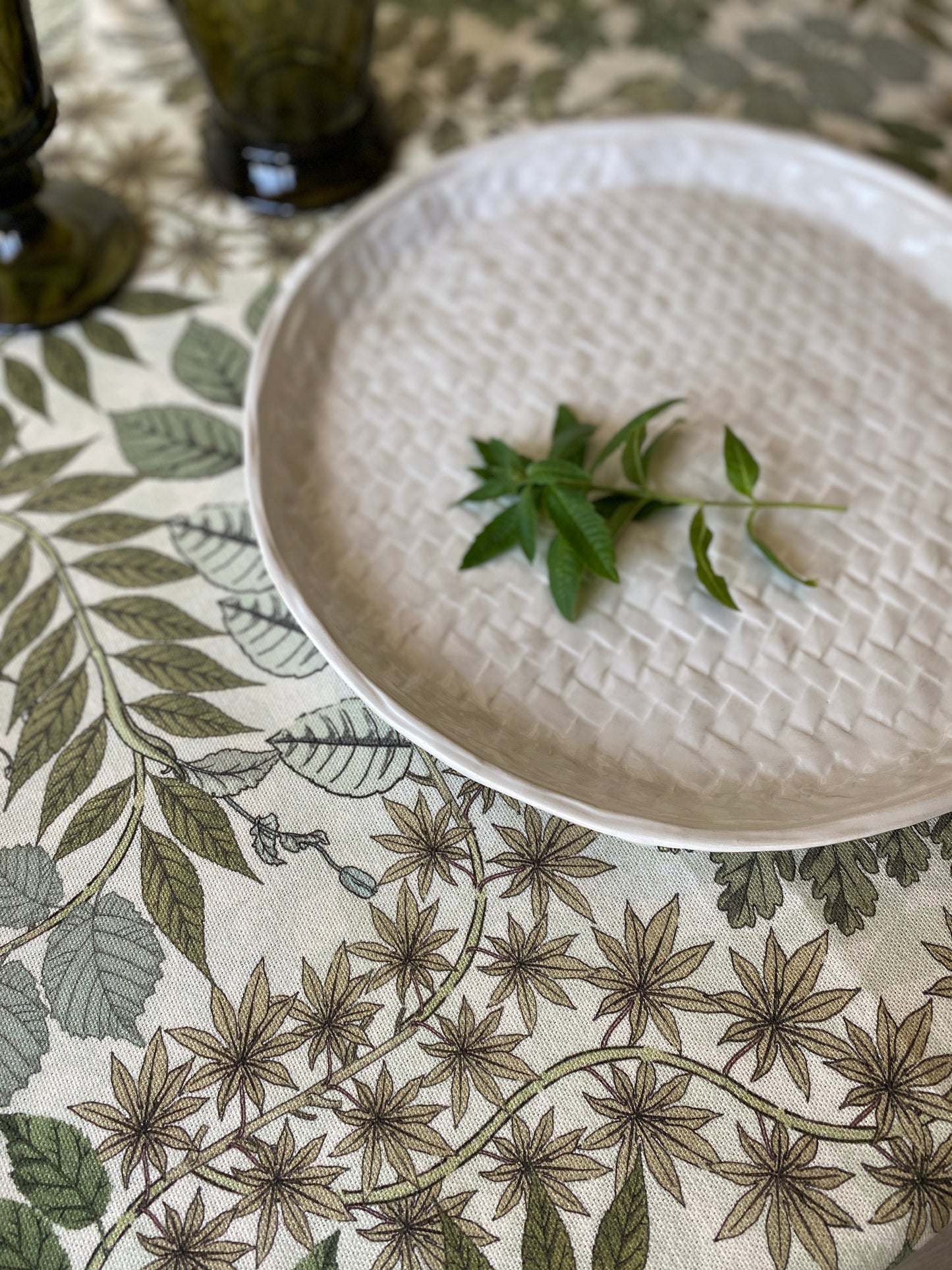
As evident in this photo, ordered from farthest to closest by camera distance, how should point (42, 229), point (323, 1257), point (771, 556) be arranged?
point (42, 229) < point (771, 556) < point (323, 1257)

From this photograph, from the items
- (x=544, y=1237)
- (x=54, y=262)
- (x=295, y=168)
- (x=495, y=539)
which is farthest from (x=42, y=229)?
(x=544, y=1237)

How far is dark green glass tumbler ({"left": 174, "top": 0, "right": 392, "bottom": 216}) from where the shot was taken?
0.59 meters

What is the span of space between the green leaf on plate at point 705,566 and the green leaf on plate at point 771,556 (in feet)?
0.08

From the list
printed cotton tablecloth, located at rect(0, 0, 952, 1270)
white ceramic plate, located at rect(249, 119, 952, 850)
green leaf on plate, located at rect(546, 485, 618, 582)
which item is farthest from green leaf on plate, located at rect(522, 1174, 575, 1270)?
green leaf on plate, located at rect(546, 485, 618, 582)

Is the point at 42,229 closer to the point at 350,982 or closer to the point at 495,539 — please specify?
the point at 495,539

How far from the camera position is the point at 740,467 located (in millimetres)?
476

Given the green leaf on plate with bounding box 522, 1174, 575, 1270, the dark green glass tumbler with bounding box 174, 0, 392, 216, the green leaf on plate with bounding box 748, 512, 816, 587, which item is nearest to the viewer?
the green leaf on plate with bounding box 522, 1174, 575, 1270

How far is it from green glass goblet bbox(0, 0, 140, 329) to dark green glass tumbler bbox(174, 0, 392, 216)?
0.27 ft

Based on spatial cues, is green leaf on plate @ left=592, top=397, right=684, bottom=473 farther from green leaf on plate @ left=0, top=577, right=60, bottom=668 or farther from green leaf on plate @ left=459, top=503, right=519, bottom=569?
green leaf on plate @ left=0, top=577, right=60, bottom=668

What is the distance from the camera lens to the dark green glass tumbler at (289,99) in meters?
0.59

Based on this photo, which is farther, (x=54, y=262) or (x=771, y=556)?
(x=54, y=262)

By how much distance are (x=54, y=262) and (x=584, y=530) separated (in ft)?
1.21

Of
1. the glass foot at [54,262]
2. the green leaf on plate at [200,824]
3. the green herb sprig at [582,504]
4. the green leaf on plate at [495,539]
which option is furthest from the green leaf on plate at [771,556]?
the glass foot at [54,262]

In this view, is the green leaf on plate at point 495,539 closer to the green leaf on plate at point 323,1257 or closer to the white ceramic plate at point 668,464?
the white ceramic plate at point 668,464
